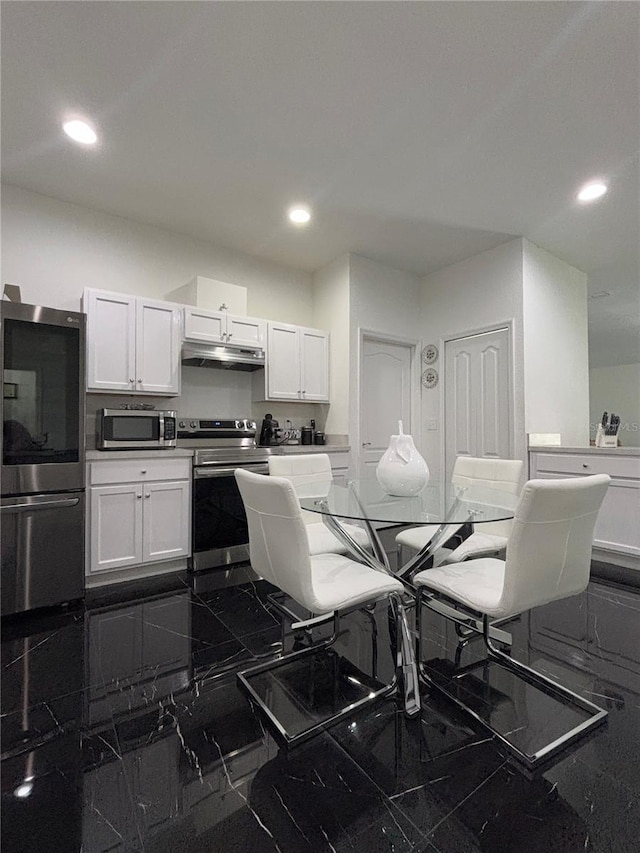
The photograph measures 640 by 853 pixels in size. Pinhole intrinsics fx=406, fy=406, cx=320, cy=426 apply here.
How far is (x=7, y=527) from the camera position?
96.5 inches

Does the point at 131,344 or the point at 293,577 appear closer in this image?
the point at 293,577

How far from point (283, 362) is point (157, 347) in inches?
47.3

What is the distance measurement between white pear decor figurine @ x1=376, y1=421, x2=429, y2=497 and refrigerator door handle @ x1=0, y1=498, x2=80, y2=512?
2.05 meters

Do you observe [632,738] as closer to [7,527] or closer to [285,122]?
[7,527]

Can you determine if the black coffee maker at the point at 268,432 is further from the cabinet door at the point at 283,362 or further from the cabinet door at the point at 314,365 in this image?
the cabinet door at the point at 314,365

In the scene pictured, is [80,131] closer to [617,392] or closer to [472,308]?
[472,308]

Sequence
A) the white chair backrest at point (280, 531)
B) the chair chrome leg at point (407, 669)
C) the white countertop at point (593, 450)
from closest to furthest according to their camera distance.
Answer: the white chair backrest at point (280, 531) → the chair chrome leg at point (407, 669) → the white countertop at point (593, 450)

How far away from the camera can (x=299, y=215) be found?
11.4 feet

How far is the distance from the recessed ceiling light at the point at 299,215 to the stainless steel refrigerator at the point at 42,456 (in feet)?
6.16

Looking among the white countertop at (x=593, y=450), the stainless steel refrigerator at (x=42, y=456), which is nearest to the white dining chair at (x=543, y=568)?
the white countertop at (x=593, y=450)

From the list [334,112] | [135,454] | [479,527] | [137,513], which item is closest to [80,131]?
[334,112]

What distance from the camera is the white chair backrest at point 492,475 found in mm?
2576

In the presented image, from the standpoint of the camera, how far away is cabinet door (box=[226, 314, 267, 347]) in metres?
3.71

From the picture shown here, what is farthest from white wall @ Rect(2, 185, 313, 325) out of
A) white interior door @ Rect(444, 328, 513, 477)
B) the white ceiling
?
white interior door @ Rect(444, 328, 513, 477)
